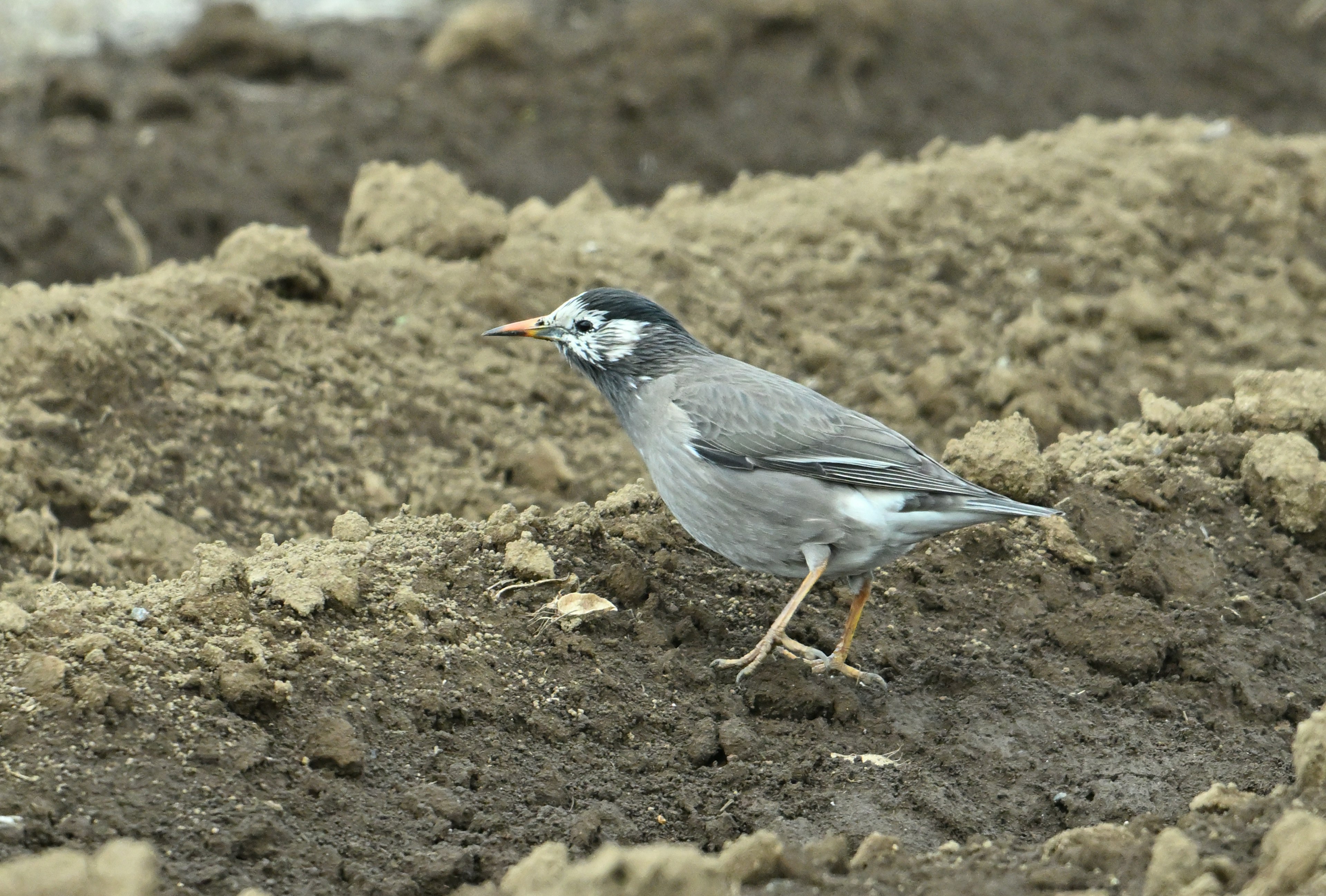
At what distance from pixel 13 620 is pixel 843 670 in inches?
119

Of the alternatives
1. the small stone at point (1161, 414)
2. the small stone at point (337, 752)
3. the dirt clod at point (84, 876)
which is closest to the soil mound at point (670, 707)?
the small stone at point (337, 752)

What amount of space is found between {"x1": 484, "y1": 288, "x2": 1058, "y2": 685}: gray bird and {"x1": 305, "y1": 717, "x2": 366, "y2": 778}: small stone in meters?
1.51

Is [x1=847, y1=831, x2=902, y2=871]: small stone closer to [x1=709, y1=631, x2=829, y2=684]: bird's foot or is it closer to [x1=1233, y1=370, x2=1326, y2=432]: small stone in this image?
[x1=709, y1=631, x2=829, y2=684]: bird's foot

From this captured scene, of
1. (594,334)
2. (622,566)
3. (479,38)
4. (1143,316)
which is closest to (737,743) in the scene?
(622,566)

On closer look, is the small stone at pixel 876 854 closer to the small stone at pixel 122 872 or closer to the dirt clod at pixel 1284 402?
the small stone at pixel 122 872

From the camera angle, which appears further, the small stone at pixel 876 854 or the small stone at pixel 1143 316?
the small stone at pixel 1143 316

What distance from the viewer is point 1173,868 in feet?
12.8

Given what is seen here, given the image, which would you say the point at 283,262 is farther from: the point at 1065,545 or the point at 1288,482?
the point at 1288,482

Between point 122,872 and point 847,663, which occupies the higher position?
point 122,872

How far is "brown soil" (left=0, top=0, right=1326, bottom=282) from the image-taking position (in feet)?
38.3

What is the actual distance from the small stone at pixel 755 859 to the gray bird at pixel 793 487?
1532 mm

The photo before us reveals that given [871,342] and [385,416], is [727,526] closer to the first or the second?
[385,416]

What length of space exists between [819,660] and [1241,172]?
725 cm

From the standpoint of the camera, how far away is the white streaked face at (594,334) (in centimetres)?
625
